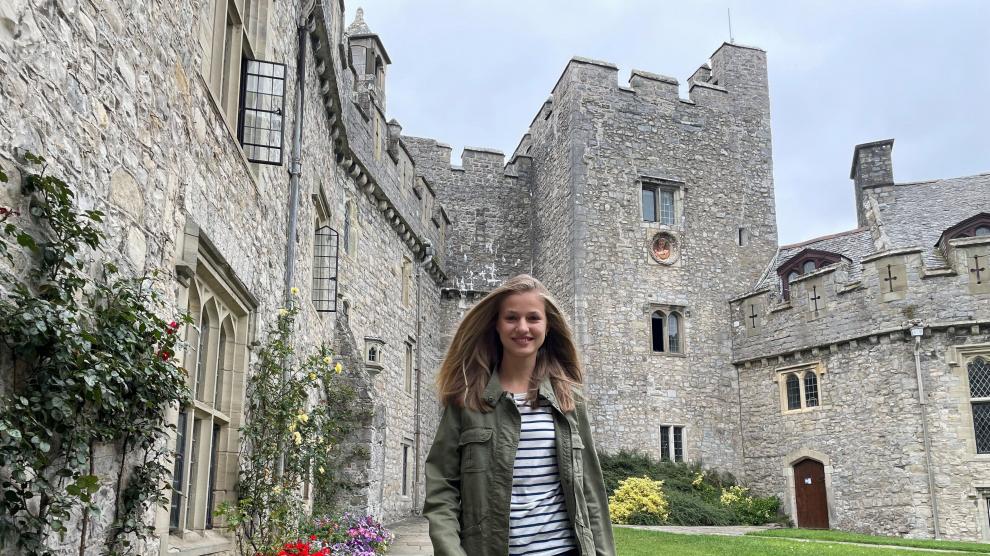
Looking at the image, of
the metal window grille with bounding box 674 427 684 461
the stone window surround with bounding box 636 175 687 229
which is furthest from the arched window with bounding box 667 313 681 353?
the stone window surround with bounding box 636 175 687 229

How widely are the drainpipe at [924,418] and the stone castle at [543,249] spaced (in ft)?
0.14

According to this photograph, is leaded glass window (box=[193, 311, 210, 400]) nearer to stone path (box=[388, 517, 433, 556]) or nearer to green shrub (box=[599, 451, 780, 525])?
stone path (box=[388, 517, 433, 556])

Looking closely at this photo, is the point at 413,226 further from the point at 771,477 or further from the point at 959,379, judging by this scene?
the point at 959,379

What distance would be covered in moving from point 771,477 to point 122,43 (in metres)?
19.0

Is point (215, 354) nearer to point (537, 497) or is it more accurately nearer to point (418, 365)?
point (537, 497)

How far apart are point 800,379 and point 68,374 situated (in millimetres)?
18564

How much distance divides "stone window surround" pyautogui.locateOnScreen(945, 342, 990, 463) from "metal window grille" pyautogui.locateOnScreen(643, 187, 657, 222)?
7.76 metres

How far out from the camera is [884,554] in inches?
414

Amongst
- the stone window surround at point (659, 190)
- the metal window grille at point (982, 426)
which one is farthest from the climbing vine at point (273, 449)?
the stone window surround at point (659, 190)

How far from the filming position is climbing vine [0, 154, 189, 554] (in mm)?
2693

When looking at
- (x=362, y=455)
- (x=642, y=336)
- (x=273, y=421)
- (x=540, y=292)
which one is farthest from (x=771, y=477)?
(x=540, y=292)

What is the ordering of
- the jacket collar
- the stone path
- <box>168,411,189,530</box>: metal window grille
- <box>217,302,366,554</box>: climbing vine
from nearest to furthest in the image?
the jacket collar
<box>168,411,189,530</box>: metal window grille
<box>217,302,366,554</box>: climbing vine
the stone path

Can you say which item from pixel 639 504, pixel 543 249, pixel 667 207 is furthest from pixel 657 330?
pixel 639 504

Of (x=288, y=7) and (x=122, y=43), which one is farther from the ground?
(x=288, y=7)
